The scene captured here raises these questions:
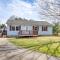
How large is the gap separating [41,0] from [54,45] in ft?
10.6

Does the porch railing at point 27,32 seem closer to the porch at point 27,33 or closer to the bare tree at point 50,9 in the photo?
the porch at point 27,33

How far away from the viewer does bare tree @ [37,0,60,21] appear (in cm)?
1163

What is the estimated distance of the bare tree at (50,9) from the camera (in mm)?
11633

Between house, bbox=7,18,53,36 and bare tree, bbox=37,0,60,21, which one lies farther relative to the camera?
house, bbox=7,18,53,36

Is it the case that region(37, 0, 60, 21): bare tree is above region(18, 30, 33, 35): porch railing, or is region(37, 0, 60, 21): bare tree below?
above

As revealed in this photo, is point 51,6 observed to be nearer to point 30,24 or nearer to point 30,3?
point 30,3

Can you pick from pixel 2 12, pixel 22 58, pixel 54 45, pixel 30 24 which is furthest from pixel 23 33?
pixel 22 58

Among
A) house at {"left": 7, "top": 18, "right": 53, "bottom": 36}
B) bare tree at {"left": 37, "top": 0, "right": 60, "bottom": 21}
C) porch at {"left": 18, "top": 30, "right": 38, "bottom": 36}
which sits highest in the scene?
bare tree at {"left": 37, "top": 0, "right": 60, "bottom": 21}

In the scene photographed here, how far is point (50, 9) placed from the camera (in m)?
11.8

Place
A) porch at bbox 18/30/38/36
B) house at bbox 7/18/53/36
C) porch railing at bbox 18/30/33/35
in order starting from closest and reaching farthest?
porch at bbox 18/30/38/36 → porch railing at bbox 18/30/33/35 → house at bbox 7/18/53/36

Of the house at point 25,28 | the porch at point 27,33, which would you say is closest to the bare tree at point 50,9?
the porch at point 27,33

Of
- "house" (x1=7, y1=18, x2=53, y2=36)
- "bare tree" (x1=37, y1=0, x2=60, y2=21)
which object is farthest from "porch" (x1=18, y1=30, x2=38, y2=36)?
"bare tree" (x1=37, y1=0, x2=60, y2=21)

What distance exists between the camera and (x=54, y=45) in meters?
12.9

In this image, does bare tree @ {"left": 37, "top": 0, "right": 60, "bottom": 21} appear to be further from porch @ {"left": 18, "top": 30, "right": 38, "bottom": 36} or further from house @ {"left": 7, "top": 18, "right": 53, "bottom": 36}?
house @ {"left": 7, "top": 18, "right": 53, "bottom": 36}
